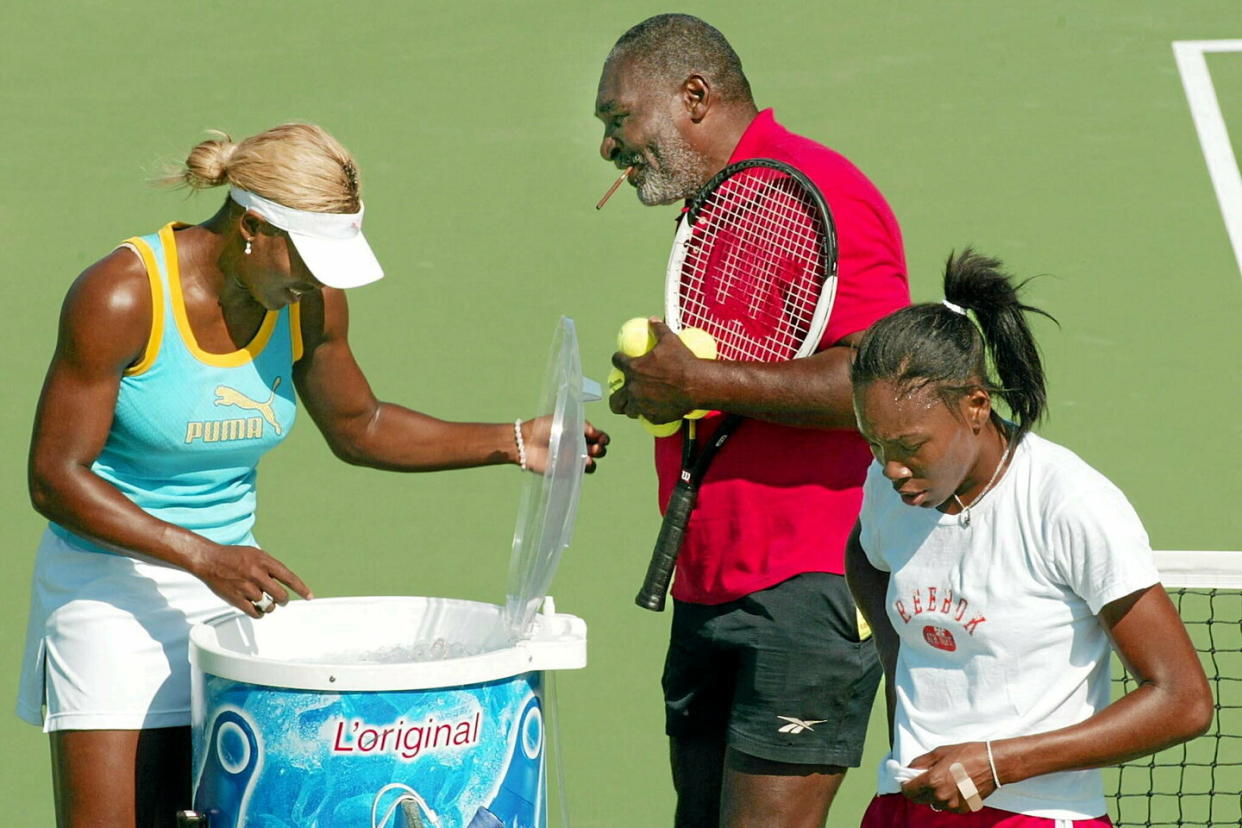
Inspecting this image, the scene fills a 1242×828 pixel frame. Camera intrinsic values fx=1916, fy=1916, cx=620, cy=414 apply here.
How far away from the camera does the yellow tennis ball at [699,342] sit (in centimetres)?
420

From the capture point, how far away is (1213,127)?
27.5 feet

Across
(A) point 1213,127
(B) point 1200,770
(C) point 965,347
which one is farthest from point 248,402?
(A) point 1213,127

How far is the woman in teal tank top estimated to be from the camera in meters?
3.84

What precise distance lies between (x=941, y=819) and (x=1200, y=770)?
218cm

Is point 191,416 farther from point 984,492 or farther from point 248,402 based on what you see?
point 984,492

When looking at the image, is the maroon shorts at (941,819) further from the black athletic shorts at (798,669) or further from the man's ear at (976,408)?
the man's ear at (976,408)

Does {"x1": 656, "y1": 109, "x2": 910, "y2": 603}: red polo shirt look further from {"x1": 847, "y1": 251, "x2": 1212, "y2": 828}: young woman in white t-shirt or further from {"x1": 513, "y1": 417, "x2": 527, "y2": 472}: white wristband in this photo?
{"x1": 847, "y1": 251, "x2": 1212, "y2": 828}: young woman in white t-shirt

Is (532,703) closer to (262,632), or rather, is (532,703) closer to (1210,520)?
(262,632)

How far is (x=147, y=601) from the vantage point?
4.01m

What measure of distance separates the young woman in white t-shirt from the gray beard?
3.42ft

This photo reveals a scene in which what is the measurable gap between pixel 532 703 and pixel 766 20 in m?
6.09

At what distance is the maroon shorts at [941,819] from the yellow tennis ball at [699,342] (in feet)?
3.61

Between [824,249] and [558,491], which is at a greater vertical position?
[824,249]

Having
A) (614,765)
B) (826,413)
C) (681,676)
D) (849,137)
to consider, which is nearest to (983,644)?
(826,413)
